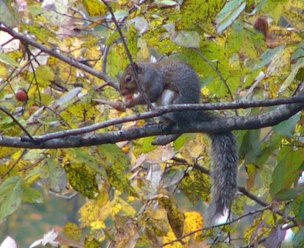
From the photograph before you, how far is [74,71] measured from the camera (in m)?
2.54

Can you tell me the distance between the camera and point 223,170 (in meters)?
1.86

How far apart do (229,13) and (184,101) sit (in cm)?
64

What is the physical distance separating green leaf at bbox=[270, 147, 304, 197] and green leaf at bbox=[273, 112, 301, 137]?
9 centimetres

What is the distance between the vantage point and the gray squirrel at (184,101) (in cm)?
179

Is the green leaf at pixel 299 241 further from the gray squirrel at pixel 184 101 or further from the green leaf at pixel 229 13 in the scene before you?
the green leaf at pixel 229 13

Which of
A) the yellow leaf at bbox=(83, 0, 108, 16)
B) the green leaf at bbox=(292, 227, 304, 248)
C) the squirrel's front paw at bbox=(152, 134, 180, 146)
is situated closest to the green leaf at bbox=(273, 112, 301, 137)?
the green leaf at bbox=(292, 227, 304, 248)

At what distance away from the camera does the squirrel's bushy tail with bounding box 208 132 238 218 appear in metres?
1.79

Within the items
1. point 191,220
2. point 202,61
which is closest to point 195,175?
point 191,220

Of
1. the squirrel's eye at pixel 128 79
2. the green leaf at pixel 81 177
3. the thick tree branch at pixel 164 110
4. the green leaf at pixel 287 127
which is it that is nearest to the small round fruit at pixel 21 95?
the green leaf at pixel 81 177

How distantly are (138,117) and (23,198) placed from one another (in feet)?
1.49

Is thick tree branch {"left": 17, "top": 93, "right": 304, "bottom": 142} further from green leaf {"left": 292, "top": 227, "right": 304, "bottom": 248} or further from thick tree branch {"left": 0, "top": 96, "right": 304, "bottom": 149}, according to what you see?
green leaf {"left": 292, "top": 227, "right": 304, "bottom": 248}

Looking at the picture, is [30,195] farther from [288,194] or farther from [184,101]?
[288,194]

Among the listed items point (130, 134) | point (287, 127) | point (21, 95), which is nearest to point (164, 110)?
point (130, 134)

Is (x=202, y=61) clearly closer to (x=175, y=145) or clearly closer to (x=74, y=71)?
(x=175, y=145)
